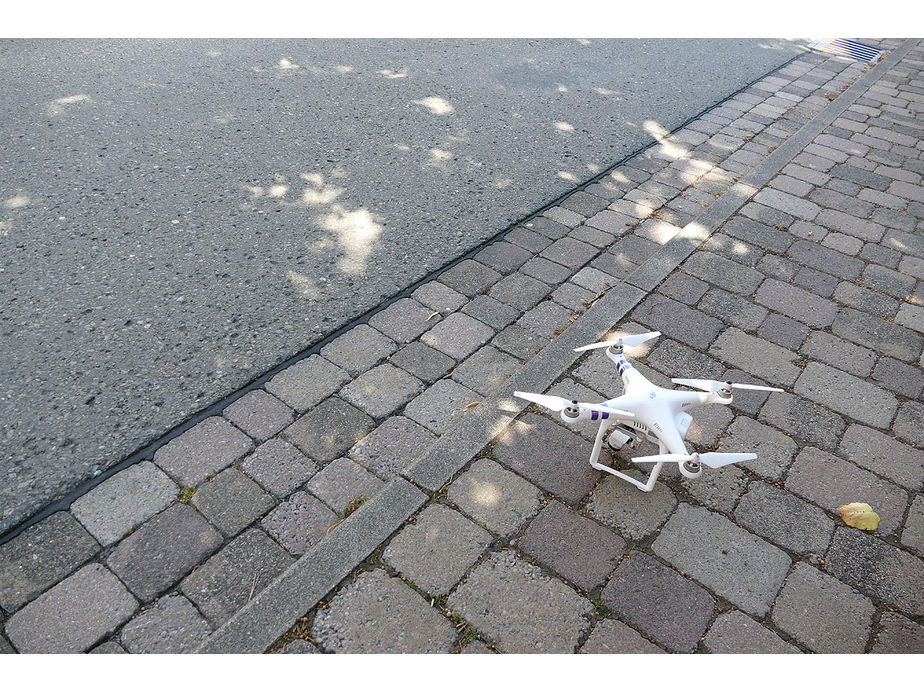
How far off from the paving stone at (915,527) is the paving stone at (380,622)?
2055 millimetres

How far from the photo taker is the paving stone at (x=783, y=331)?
404 centimetres

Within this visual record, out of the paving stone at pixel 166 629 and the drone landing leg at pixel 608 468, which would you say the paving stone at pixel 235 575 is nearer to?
the paving stone at pixel 166 629

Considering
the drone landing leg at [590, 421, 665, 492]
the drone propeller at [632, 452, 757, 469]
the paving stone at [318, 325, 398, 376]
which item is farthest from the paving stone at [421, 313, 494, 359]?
the drone propeller at [632, 452, 757, 469]

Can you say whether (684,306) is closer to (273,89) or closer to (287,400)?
(287,400)

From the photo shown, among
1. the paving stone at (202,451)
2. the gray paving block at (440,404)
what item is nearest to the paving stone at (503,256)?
the gray paving block at (440,404)

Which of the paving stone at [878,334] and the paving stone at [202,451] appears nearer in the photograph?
the paving stone at [202,451]

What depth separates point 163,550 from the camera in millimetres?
2861

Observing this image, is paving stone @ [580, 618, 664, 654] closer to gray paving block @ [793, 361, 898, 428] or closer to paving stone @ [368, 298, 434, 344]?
gray paving block @ [793, 361, 898, 428]

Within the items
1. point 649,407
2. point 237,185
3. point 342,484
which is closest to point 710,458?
point 649,407

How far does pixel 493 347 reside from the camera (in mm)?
3949

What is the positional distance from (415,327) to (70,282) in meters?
2.22

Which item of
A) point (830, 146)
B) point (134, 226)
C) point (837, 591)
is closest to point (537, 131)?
point (830, 146)

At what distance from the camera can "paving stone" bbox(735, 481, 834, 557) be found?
2969mm

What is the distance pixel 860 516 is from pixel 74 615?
10.9 feet
